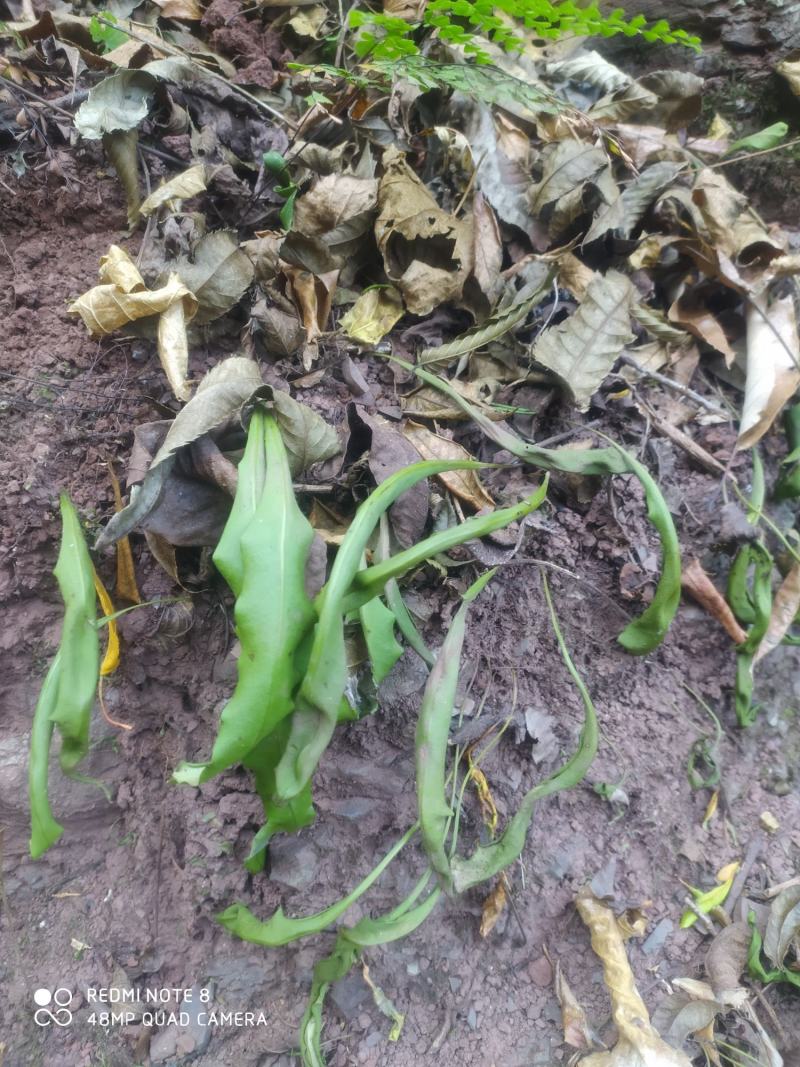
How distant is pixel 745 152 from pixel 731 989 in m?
1.67

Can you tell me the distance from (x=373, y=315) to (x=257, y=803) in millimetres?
853

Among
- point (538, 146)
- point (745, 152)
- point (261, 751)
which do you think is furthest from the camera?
point (745, 152)

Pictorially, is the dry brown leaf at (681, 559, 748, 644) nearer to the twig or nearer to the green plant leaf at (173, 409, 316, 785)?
the twig

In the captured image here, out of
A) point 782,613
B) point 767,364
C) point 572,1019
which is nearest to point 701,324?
point 767,364

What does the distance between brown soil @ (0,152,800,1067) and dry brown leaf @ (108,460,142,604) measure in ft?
0.08

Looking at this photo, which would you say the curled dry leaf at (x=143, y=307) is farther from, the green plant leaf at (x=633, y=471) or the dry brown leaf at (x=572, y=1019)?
the dry brown leaf at (x=572, y=1019)

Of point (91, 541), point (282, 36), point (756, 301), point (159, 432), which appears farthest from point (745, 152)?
point (91, 541)

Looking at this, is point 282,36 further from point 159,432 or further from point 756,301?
point 756,301

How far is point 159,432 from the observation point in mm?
879

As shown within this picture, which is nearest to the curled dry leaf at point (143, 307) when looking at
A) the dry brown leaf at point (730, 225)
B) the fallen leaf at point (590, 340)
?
the fallen leaf at point (590, 340)

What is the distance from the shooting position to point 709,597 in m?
1.14

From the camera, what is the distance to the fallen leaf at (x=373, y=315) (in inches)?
42.8

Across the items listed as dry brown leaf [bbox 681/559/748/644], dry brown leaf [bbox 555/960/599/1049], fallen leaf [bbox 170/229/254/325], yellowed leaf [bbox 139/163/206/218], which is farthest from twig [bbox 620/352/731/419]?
dry brown leaf [bbox 555/960/599/1049]

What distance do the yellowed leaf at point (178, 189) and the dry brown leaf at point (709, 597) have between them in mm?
1104
